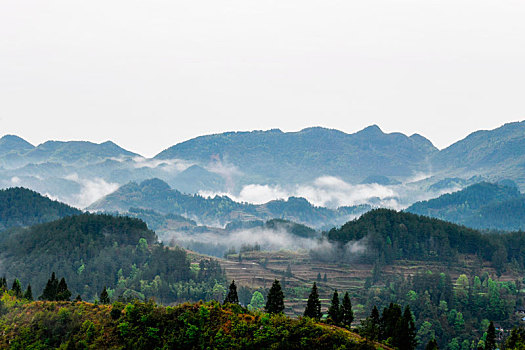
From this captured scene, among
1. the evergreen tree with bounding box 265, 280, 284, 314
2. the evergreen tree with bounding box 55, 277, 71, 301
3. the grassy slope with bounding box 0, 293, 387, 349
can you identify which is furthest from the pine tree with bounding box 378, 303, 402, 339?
the evergreen tree with bounding box 55, 277, 71, 301

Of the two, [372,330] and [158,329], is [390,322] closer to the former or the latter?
[372,330]

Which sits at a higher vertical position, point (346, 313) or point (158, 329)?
point (346, 313)

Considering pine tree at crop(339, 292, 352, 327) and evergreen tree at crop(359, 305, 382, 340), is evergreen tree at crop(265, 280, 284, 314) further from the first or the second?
evergreen tree at crop(359, 305, 382, 340)

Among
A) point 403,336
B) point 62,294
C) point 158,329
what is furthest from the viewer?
point 62,294

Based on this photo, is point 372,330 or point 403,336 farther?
point 372,330

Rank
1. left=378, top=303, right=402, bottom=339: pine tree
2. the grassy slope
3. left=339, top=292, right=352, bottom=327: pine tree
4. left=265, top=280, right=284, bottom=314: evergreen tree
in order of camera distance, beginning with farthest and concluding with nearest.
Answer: left=265, top=280, right=284, bottom=314: evergreen tree, left=339, top=292, right=352, bottom=327: pine tree, left=378, top=303, right=402, bottom=339: pine tree, the grassy slope

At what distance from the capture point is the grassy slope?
119938 millimetres

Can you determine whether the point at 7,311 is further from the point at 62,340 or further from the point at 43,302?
the point at 62,340

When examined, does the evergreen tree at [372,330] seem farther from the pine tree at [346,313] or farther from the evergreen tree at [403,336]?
the pine tree at [346,313]

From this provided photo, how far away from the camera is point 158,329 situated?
12975 cm

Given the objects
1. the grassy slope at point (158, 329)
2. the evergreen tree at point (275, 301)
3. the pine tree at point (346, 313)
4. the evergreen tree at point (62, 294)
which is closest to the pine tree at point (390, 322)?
the pine tree at point (346, 313)

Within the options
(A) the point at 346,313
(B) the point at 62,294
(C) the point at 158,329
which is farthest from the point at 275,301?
(B) the point at 62,294

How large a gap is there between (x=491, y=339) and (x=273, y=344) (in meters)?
55.6

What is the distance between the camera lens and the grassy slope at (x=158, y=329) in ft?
393
